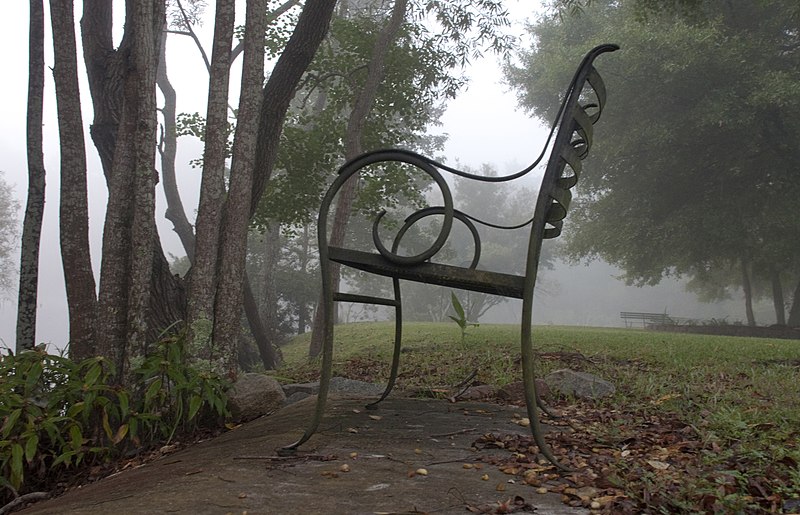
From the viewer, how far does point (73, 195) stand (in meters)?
4.89

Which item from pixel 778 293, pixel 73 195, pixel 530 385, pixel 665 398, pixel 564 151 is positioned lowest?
pixel 665 398

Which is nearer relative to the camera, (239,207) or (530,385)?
(530,385)

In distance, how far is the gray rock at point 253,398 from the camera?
13.7 ft

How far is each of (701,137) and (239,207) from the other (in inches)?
655

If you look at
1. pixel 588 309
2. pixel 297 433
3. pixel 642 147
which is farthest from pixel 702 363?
pixel 588 309

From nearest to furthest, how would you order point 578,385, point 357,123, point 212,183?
1. point 578,385
2. point 212,183
3. point 357,123

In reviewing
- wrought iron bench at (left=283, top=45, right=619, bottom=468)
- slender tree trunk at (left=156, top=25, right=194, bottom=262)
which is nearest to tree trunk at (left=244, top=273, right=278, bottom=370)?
slender tree trunk at (left=156, top=25, right=194, bottom=262)

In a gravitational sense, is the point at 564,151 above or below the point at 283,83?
below

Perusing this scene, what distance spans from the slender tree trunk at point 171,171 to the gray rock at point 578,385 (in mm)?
7689

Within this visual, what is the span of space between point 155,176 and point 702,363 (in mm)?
5562

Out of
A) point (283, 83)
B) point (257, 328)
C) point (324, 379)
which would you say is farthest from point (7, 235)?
point (324, 379)

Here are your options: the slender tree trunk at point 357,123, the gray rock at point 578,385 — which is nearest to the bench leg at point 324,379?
the gray rock at point 578,385

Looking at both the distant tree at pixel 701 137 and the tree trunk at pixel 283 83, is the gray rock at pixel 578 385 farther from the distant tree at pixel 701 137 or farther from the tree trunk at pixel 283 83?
the distant tree at pixel 701 137

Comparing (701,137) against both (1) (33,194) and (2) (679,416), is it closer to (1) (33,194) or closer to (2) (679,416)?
(2) (679,416)
